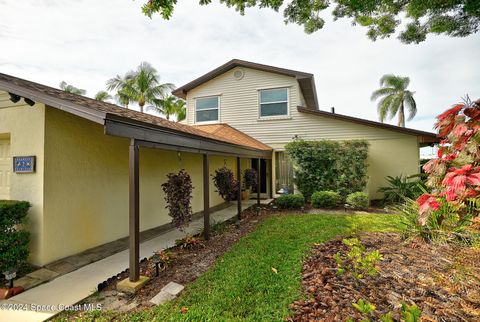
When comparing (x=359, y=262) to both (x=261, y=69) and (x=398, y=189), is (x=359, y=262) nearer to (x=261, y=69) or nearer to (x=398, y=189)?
(x=398, y=189)

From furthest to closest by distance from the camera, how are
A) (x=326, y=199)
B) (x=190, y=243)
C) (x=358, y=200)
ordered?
1. (x=326, y=199)
2. (x=358, y=200)
3. (x=190, y=243)

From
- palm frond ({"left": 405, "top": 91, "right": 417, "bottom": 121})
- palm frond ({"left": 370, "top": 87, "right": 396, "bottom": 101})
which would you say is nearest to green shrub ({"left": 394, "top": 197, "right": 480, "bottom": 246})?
palm frond ({"left": 370, "top": 87, "right": 396, "bottom": 101})

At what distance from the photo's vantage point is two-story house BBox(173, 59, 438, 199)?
31.1 feet

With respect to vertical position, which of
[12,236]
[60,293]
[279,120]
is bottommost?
[60,293]

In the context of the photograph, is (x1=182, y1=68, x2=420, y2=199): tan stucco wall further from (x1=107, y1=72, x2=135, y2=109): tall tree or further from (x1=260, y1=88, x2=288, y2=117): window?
(x1=107, y1=72, x2=135, y2=109): tall tree

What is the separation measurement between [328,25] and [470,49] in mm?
4572

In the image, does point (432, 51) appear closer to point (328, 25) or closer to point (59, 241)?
point (328, 25)

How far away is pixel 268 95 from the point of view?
1139cm

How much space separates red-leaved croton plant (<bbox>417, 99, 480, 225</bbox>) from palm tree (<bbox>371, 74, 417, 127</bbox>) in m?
25.8

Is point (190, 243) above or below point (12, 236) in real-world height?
below

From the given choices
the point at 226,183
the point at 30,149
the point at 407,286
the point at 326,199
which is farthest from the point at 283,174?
the point at 30,149

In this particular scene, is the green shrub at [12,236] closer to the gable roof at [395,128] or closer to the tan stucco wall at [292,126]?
the tan stucco wall at [292,126]

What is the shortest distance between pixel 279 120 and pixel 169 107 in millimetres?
18907

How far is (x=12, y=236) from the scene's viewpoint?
11.0ft
